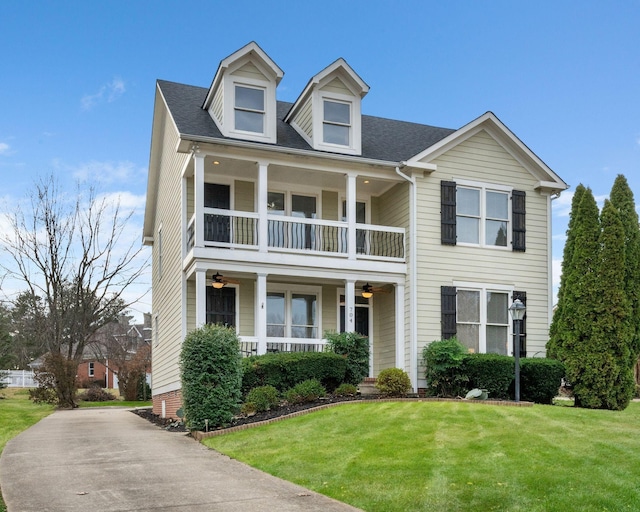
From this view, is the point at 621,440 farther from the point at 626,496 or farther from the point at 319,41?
the point at 319,41

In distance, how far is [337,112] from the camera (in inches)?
748

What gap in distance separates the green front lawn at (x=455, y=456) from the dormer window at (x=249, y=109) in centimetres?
767

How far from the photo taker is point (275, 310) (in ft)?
62.7

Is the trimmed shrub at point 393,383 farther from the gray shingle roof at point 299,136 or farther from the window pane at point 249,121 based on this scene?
the window pane at point 249,121

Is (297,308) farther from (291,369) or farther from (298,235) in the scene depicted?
(291,369)

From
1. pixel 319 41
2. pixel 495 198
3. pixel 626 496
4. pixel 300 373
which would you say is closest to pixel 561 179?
pixel 495 198

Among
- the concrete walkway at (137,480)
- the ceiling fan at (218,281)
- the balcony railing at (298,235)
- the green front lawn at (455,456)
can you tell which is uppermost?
the balcony railing at (298,235)

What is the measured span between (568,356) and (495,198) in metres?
4.82

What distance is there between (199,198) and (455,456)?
937 cm

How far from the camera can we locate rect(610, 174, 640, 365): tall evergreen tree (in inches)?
655

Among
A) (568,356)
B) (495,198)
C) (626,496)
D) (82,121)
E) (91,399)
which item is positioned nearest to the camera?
(626,496)

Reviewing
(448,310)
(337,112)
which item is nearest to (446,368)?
(448,310)

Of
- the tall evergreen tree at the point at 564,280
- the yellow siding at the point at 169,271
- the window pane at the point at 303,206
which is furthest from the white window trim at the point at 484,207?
the yellow siding at the point at 169,271

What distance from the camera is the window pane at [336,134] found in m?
18.8
